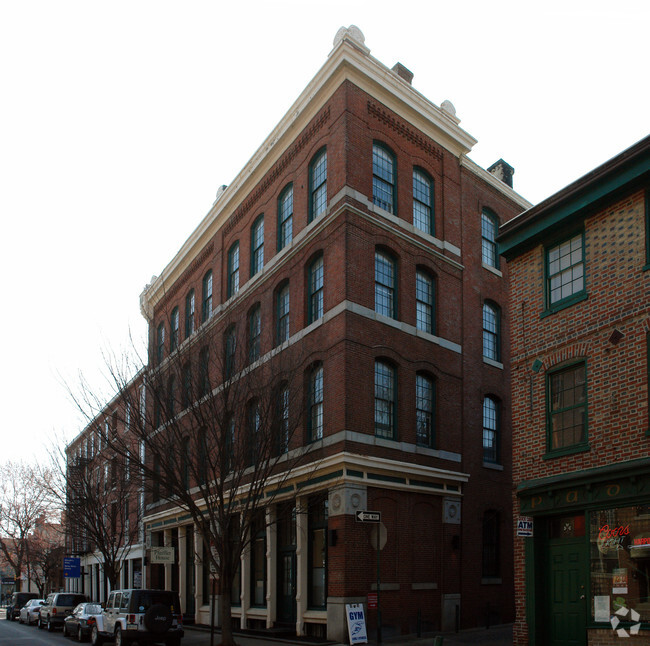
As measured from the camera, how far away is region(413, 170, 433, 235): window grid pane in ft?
85.3

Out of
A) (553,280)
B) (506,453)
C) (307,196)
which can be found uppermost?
(307,196)

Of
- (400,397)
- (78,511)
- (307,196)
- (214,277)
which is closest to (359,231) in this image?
(307,196)

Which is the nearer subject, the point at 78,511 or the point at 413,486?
the point at 413,486

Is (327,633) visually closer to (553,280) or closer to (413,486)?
(413,486)

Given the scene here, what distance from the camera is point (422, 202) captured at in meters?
26.3

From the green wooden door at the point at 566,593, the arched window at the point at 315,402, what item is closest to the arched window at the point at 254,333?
the arched window at the point at 315,402

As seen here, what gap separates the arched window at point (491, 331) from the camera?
28.1m

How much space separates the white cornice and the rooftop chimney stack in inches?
195

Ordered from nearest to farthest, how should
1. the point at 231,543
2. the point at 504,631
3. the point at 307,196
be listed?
1. the point at 231,543
2. the point at 504,631
3. the point at 307,196

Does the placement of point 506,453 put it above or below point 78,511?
above

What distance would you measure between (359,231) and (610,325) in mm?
9211

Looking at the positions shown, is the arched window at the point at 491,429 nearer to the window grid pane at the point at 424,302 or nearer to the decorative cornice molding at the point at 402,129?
the window grid pane at the point at 424,302

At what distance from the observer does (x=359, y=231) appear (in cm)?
2317

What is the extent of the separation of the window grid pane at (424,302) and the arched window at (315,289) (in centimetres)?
313
